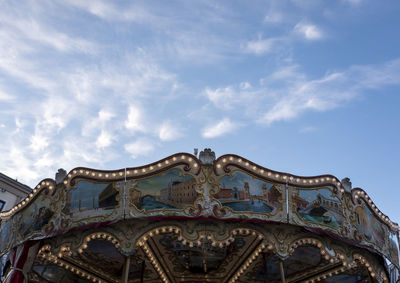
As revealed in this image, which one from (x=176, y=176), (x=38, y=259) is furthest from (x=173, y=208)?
(x=38, y=259)

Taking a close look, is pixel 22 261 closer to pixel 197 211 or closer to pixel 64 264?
pixel 64 264

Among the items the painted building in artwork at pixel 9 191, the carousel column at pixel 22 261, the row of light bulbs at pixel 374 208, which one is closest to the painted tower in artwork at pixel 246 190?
the row of light bulbs at pixel 374 208

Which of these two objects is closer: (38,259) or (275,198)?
(275,198)

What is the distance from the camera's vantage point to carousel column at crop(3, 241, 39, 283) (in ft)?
42.2

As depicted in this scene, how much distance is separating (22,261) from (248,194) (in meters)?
7.44

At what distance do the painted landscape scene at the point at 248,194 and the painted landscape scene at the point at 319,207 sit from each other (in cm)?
69

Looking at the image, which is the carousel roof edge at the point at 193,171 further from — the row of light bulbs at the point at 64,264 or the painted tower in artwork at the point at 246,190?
the row of light bulbs at the point at 64,264

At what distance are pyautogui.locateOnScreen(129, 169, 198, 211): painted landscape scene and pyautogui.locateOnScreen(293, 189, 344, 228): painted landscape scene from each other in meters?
3.12

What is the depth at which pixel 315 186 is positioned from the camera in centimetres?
1241

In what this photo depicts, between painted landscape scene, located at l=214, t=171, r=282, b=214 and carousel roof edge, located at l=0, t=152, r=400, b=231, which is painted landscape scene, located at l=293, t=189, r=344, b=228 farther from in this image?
painted landscape scene, located at l=214, t=171, r=282, b=214

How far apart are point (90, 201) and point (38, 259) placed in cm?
452

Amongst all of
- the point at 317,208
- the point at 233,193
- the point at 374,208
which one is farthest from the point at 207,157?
the point at 374,208

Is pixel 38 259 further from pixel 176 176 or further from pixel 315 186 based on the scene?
pixel 315 186

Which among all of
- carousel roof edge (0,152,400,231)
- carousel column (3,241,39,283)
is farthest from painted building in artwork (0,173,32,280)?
carousel roof edge (0,152,400,231)
